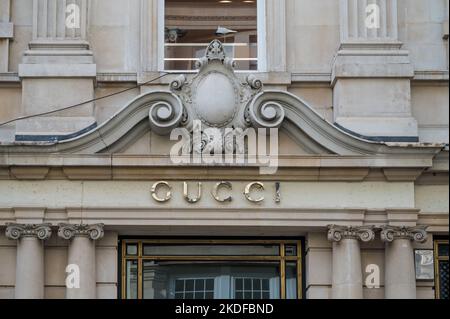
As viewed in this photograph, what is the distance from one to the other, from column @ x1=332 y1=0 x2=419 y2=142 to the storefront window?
218cm

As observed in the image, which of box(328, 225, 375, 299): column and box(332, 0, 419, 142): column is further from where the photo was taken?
box(332, 0, 419, 142): column

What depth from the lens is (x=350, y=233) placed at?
926 inches

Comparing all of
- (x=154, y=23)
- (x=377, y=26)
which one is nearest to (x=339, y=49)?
(x=377, y=26)

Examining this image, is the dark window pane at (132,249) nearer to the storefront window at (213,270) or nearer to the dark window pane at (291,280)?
the storefront window at (213,270)

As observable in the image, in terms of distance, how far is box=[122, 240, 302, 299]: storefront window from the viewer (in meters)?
24.1

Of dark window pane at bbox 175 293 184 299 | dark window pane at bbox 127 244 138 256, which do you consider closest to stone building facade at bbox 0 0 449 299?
dark window pane at bbox 127 244 138 256

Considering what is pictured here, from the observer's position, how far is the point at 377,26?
24.4 meters

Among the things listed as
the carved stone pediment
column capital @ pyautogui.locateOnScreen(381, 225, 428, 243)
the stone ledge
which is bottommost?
column capital @ pyautogui.locateOnScreen(381, 225, 428, 243)

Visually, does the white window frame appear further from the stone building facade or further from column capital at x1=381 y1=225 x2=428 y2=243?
column capital at x1=381 y1=225 x2=428 y2=243

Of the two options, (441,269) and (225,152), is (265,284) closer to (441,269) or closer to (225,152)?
(225,152)

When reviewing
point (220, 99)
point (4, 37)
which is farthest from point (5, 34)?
point (220, 99)

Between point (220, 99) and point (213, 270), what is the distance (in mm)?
2602
